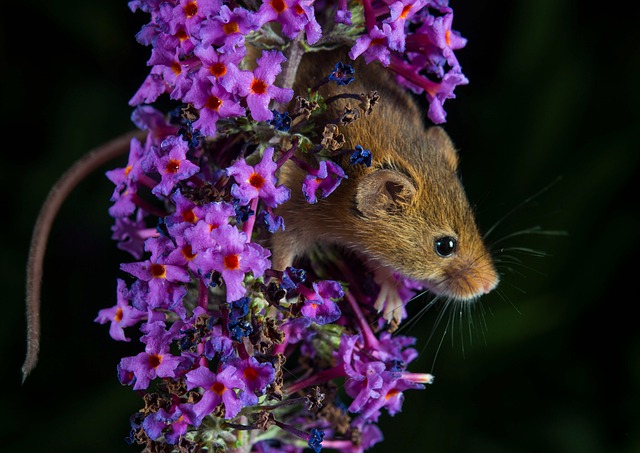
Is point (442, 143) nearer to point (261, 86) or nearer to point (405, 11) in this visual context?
point (405, 11)

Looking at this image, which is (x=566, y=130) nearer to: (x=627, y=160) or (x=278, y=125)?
(x=627, y=160)

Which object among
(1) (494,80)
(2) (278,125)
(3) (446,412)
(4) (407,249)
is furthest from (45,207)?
(1) (494,80)

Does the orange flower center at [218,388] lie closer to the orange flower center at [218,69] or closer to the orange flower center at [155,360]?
the orange flower center at [155,360]

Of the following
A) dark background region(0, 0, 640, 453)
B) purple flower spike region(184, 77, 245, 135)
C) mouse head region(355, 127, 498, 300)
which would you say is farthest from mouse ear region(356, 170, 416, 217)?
dark background region(0, 0, 640, 453)

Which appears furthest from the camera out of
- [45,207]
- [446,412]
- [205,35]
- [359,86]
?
[446,412]

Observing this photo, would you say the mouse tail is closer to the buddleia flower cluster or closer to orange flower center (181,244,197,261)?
the buddleia flower cluster

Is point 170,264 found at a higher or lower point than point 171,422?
higher

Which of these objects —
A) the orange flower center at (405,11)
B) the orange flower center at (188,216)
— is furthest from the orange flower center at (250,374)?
the orange flower center at (405,11)
